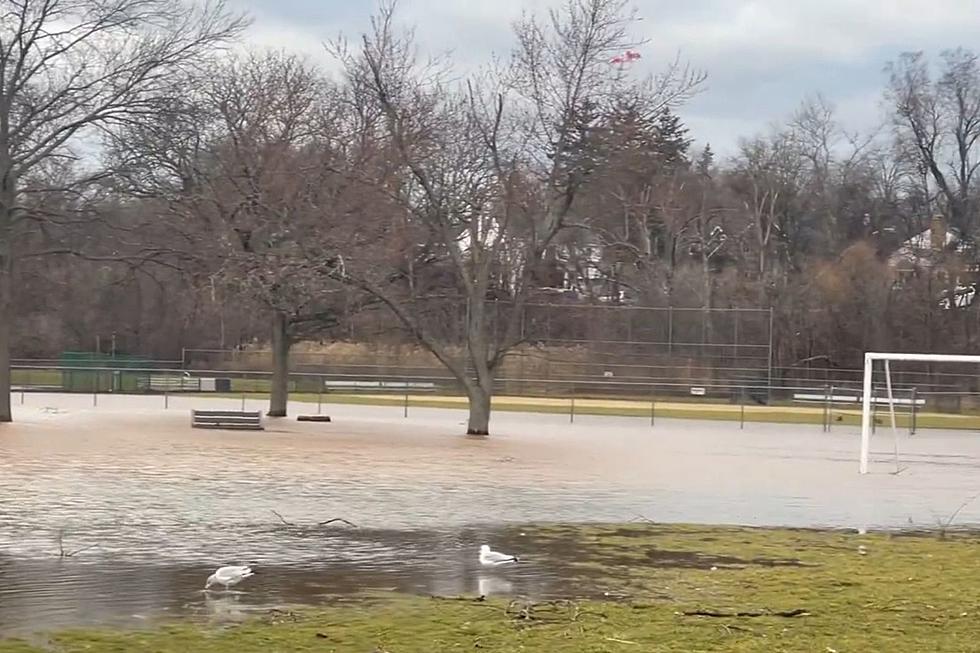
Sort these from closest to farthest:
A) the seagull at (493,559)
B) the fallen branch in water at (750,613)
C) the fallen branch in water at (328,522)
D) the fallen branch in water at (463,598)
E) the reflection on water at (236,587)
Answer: the fallen branch in water at (750,613), the reflection on water at (236,587), the fallen branch in water at (463,598), the seagull at (493,559), the fallen branch in water at (328,522)

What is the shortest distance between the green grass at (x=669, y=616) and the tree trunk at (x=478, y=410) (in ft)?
65.4

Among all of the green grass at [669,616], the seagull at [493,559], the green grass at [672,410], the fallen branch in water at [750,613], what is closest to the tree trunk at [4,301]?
the green grass at [672,410]

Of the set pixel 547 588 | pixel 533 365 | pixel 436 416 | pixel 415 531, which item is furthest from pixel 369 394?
pixel 547 588

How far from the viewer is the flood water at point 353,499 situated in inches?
421

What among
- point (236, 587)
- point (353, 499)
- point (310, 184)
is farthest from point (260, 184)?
point (236, 587)

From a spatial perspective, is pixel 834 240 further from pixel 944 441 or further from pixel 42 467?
pixel 42 467

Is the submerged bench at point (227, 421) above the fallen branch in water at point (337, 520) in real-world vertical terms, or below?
above

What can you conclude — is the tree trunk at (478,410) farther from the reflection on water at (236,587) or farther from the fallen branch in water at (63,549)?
the fallen branch in water at (63,549)

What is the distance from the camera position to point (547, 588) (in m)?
10.7

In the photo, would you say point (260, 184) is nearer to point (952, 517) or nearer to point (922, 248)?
point (952, 517)

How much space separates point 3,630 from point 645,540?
738 centimetres

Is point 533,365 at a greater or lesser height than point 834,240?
lesser

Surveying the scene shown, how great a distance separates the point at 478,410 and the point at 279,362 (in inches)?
→ 291

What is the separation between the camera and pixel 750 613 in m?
9.24
